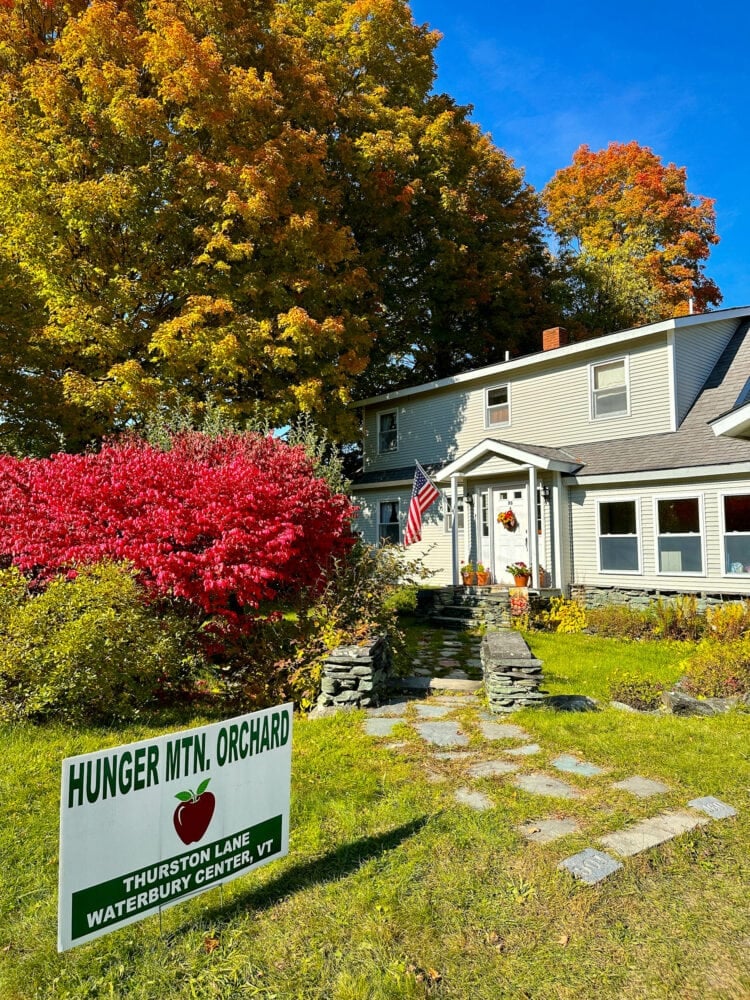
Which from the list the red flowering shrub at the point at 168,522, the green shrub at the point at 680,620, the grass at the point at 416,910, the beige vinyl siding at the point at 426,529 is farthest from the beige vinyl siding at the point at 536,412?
the grass at the point at 416,910

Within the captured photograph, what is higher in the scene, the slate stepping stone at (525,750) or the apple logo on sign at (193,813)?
the apple logo on sign at (193,813)

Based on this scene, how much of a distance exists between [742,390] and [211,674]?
11.7 meters

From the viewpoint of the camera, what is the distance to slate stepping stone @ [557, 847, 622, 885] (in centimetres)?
333

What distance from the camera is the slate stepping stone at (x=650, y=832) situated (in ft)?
11.9

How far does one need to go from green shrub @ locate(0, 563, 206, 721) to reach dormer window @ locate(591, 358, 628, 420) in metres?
11.7

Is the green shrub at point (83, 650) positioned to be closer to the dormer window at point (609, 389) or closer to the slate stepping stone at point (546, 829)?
the slate stepping stone at point (546, 829)

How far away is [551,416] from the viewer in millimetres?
15695

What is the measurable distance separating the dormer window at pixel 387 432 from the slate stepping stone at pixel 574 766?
15.4m

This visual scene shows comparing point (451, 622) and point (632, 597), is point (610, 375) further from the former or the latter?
point (451, 622)

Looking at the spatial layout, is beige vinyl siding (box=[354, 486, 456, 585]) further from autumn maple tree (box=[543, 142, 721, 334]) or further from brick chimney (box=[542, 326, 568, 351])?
autumn maple tree (box=[543, 142, 721, 334])

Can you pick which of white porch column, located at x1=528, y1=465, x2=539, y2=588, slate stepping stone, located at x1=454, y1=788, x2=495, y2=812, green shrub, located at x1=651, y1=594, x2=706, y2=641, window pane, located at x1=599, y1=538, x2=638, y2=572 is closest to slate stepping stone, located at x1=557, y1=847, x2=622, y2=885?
slate stepping stone, located at x1=454, y1=788, x2=495, y2=812

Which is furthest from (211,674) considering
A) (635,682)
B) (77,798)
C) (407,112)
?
(407,112)

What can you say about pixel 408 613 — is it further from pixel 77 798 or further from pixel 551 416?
pixel 77 798

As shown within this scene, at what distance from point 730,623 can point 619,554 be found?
13.5 ft
